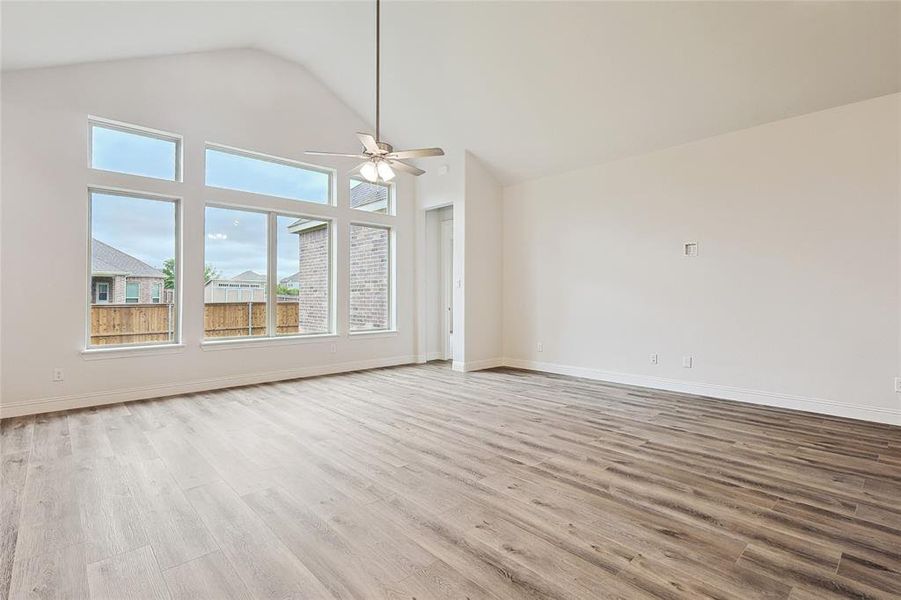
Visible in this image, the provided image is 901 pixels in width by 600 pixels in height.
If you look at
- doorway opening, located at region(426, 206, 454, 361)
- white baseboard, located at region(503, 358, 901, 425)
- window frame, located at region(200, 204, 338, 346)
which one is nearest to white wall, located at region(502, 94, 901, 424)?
white baseboard, located at region(503, 358, 901, 425)

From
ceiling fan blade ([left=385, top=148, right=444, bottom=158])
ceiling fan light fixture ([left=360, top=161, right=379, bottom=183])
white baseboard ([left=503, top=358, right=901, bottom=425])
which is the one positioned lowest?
white baseboard ([left=503, top=358, right=901, bottom=425])

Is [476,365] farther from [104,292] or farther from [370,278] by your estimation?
[104,292]

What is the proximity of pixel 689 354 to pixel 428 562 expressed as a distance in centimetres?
437

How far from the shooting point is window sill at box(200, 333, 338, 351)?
17.6 feet

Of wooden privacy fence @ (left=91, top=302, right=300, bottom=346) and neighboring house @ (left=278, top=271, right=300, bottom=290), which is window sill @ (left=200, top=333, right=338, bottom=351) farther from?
neighboring house @ (left=278, top=271, right=300, bottom=290)

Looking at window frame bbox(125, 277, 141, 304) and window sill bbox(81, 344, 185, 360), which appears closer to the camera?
window sill bbox(81, 344, 185, 360)

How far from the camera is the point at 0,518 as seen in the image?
2.20 m

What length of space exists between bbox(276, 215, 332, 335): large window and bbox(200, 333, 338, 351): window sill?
0.14 metres

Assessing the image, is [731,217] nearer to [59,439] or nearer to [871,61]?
[871,61]

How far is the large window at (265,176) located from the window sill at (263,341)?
78.7 inches

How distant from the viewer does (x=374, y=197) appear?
7129mm

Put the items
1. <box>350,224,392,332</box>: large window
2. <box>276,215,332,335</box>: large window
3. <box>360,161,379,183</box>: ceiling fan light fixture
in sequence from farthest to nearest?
1. <box>350,224,392,332</box>: large window
2. <box>276,215,332,335</box>: large window
3. <box>360,161,379,183</box>: ceiling fan light fixture

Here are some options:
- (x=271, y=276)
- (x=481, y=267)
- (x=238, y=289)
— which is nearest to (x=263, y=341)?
(x=238, y=289)

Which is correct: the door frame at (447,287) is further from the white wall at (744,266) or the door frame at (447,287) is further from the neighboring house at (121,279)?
the neighboring house at (121,279)
